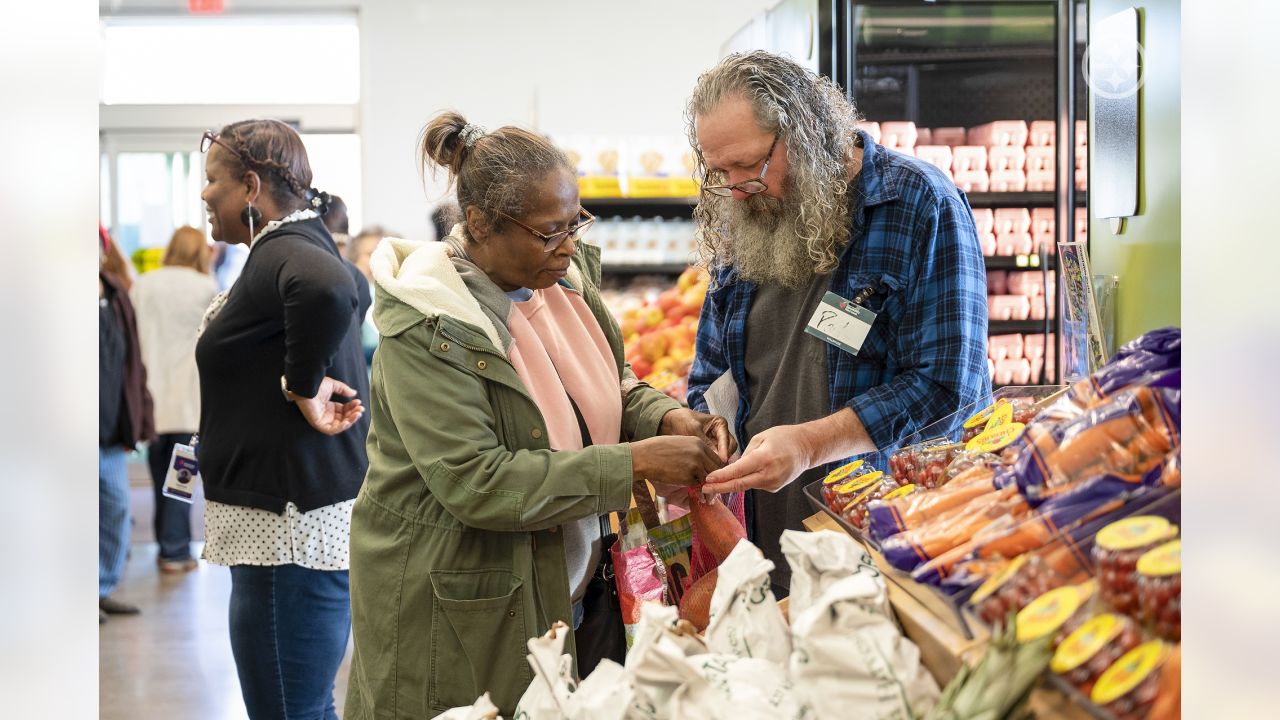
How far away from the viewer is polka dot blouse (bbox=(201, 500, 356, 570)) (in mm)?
2578

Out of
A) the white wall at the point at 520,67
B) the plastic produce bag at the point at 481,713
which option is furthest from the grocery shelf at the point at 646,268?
the plastic produce bag at the point at 481,713

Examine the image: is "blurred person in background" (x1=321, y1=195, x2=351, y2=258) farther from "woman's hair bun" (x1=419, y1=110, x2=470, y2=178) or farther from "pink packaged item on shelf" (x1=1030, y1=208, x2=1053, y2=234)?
"pink packaged item on shelf" (x1=1030, y1=208, x2=1053, y2=234)

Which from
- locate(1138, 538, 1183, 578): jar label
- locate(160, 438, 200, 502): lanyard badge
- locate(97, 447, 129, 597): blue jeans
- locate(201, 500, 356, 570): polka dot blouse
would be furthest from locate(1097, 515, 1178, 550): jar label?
locate(97, 447, 129, 597): blue jeans

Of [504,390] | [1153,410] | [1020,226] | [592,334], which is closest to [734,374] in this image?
[592,334]

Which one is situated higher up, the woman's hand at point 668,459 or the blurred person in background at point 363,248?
the blurred person in background at point 363,248

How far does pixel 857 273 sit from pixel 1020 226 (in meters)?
3.26

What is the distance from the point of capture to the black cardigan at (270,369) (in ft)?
8.50

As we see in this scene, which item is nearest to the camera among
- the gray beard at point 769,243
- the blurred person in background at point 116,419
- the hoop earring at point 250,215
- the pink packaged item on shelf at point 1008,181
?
the gray beard at point 769,243

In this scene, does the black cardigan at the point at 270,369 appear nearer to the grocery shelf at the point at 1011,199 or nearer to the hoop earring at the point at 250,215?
the hoop earring at the point at 250,215

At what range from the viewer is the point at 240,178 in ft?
9.01

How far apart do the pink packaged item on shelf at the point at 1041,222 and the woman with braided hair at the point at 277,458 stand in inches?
133

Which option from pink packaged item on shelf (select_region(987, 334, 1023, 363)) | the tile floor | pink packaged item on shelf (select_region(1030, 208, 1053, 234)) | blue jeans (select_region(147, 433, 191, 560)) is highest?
pink packaged item on shelf (select_region(1030, 208, 1053, 234))

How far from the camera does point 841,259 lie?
2080 mm

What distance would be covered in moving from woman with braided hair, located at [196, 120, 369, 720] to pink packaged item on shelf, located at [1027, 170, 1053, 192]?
336 cm
